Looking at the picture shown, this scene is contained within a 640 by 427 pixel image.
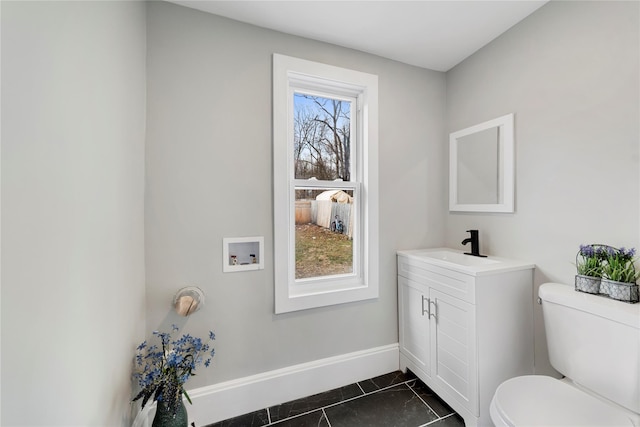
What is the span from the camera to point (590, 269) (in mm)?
1251

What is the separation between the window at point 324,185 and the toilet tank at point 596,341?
100 cm

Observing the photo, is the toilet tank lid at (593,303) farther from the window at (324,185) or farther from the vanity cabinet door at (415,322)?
the window at (324,185)

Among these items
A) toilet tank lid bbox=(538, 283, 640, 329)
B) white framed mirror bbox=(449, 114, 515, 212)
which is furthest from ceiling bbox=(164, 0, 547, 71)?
toilet tank lid bbox=(538, 283, 640, 329)

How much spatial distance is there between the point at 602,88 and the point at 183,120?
2.17 m

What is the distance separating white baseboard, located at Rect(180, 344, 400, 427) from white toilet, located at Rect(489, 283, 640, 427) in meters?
0.92

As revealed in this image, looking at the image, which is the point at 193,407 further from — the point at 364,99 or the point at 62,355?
the point at 364,99

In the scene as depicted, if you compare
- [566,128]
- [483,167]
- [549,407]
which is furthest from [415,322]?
[566,128]

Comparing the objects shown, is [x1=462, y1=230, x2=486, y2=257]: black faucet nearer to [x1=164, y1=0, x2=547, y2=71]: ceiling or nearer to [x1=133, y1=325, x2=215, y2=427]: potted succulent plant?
[x1=164, y1=0, x2=547, y2=71]: ceiling

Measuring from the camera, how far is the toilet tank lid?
103 cm

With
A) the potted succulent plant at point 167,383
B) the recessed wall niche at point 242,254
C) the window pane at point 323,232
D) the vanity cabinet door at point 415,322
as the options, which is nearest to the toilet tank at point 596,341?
the vanity cabinet door at point 415,322

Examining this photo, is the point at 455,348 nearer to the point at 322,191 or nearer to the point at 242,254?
the point at 322,191

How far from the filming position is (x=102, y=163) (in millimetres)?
950

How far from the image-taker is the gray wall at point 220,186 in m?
1.43

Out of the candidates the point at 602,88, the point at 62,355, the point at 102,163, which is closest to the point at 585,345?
the point at 602,88
